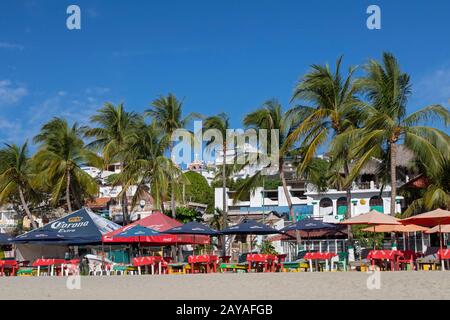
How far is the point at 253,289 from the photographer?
15.7m

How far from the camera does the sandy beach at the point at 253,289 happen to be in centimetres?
1384

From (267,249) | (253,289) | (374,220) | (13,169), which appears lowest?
(253,289)

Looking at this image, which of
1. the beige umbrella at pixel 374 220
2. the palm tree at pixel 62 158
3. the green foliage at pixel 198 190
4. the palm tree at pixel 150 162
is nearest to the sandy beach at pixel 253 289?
the beige umbrella at pixel 374 220

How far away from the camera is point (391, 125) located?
2830cm

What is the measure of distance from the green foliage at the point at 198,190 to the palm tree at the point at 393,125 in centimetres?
4405

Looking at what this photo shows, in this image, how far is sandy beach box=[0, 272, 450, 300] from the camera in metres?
13.8

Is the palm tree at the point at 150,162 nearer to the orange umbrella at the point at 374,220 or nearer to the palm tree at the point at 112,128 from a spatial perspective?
the palm tree at the point at 112,128

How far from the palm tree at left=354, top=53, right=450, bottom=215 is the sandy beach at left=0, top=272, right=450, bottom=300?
10782 mm

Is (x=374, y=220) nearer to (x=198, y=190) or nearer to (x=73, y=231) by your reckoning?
(x=73, y=231)

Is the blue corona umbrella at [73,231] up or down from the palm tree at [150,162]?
down

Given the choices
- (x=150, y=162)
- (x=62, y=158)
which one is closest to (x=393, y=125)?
(x=150, y=162)

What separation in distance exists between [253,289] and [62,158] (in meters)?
27.2

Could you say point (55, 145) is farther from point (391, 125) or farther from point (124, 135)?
point (391, 125)
